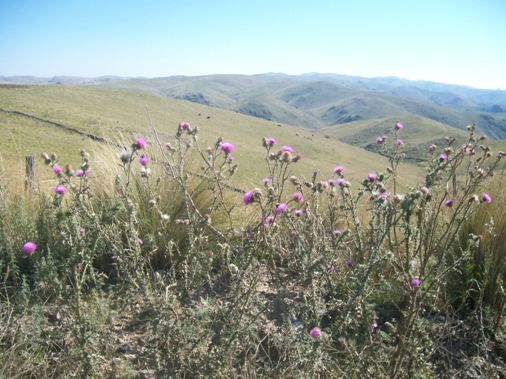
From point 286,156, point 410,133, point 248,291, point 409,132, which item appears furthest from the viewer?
point 409,132

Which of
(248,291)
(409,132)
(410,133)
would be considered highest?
(248,291)

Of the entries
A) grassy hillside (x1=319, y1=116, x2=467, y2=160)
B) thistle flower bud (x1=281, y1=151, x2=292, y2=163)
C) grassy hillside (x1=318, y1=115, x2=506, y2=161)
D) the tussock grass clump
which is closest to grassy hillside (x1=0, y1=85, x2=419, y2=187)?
the tussock grass clump

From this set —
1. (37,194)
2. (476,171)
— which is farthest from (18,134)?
(476,171)

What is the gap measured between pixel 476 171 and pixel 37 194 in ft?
13.7

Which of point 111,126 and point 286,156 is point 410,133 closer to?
point 111,126

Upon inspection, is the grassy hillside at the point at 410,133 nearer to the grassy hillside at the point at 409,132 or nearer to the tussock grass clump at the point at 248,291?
the grassy hillside at the point at 409,132

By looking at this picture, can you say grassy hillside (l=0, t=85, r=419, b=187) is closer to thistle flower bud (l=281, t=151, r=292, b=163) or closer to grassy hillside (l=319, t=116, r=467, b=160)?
thistle flower bud (l=281, t=151, r=292, b=163)

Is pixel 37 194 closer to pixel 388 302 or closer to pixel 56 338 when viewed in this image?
pixel 56 338

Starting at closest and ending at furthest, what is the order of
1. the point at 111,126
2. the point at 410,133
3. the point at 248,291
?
the point at 248,291
the point at 111,126
the point at 410,133

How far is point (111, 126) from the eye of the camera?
951 inches

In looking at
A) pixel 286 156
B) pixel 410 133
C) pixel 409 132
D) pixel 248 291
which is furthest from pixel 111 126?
pixel 409 132

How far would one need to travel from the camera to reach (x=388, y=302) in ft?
10.7

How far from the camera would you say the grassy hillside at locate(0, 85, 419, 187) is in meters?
15.1

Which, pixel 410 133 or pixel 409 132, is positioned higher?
pixel 409 132
